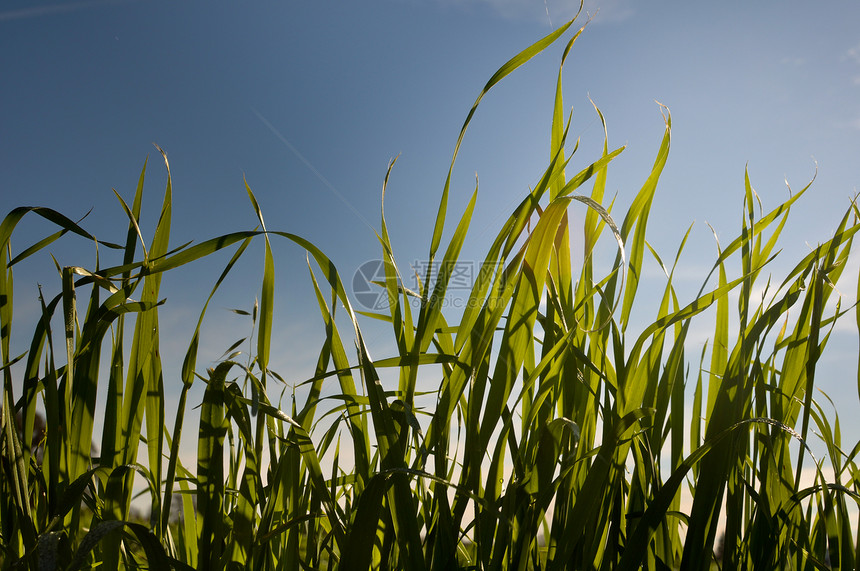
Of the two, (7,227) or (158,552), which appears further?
(7,227)

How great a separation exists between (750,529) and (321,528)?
2.26 ft

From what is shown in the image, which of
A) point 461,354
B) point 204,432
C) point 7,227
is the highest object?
point 7,227

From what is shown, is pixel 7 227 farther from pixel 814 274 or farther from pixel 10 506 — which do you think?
pixel 814 274

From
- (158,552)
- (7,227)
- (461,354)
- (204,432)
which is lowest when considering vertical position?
(158,552)

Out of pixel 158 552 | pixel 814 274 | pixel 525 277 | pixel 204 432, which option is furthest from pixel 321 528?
pixel 814 274

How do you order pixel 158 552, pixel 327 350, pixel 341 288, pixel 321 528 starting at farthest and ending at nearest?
pixel 321 528 < pixel 327 350 < pixel 341 288 < pixel 158 552

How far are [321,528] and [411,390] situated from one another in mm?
512

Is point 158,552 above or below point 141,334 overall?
below

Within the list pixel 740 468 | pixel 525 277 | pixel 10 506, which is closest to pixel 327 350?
pixel 525 277

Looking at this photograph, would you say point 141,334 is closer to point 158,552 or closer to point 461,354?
point 158,552

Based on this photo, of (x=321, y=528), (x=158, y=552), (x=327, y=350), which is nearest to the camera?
(x=158, y=552)

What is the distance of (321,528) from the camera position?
101 centimetres

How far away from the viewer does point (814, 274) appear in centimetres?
75

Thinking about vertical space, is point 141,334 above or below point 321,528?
above
